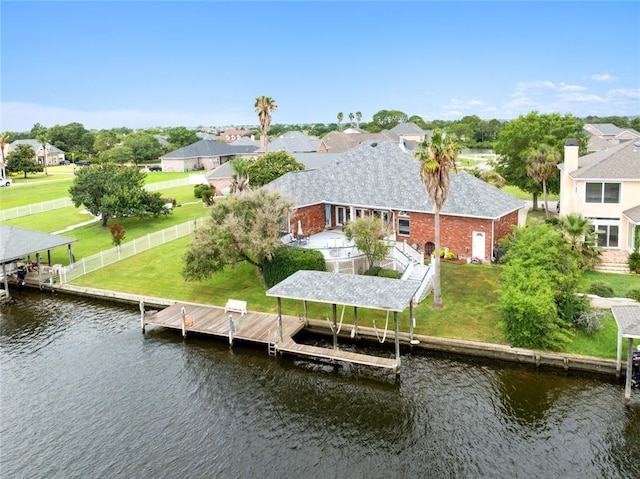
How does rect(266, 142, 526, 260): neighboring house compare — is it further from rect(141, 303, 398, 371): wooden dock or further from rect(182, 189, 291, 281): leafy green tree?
rect(141, 303, 398, 371): wooden dock

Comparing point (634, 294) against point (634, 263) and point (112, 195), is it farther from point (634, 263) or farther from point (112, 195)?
point (112, 195)

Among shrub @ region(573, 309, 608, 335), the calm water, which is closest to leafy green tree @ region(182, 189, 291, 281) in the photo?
the calm water

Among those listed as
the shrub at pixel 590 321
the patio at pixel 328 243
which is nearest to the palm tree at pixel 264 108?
the patio at pixel 328 243

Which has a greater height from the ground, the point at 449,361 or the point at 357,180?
the point at 357,180

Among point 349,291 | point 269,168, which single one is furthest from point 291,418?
point 269,168

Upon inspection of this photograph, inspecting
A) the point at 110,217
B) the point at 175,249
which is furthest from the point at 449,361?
the point at 110,217

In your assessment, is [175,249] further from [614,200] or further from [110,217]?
[614,200]
